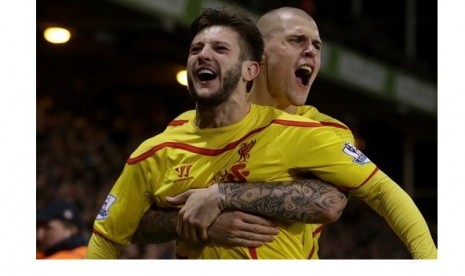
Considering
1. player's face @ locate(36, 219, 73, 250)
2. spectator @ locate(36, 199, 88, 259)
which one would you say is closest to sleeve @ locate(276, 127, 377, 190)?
spectator @ locate(36, 199, 88, 259)

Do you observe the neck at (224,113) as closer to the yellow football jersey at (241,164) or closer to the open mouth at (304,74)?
the yellow football jersey at (241,164)

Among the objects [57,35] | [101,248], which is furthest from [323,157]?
[57,35]

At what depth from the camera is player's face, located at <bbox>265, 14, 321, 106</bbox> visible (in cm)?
415

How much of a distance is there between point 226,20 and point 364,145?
698cm

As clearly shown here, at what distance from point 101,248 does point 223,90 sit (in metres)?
0.74

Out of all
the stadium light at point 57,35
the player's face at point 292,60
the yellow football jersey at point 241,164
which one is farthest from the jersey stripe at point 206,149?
Answer: the stadium light at point 57,35

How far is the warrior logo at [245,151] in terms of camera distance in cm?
379

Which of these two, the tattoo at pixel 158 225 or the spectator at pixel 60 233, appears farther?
the spectator at pixel 60 233

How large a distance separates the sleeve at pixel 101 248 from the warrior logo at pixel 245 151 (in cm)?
A: 59

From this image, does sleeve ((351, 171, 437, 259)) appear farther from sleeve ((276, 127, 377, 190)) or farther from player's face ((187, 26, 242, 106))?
player's face ((187, 26, 242, 106))

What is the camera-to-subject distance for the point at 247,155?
149 inches

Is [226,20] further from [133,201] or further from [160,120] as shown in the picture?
[160,120]

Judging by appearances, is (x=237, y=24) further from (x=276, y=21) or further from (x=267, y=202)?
(x=267, y=202)
